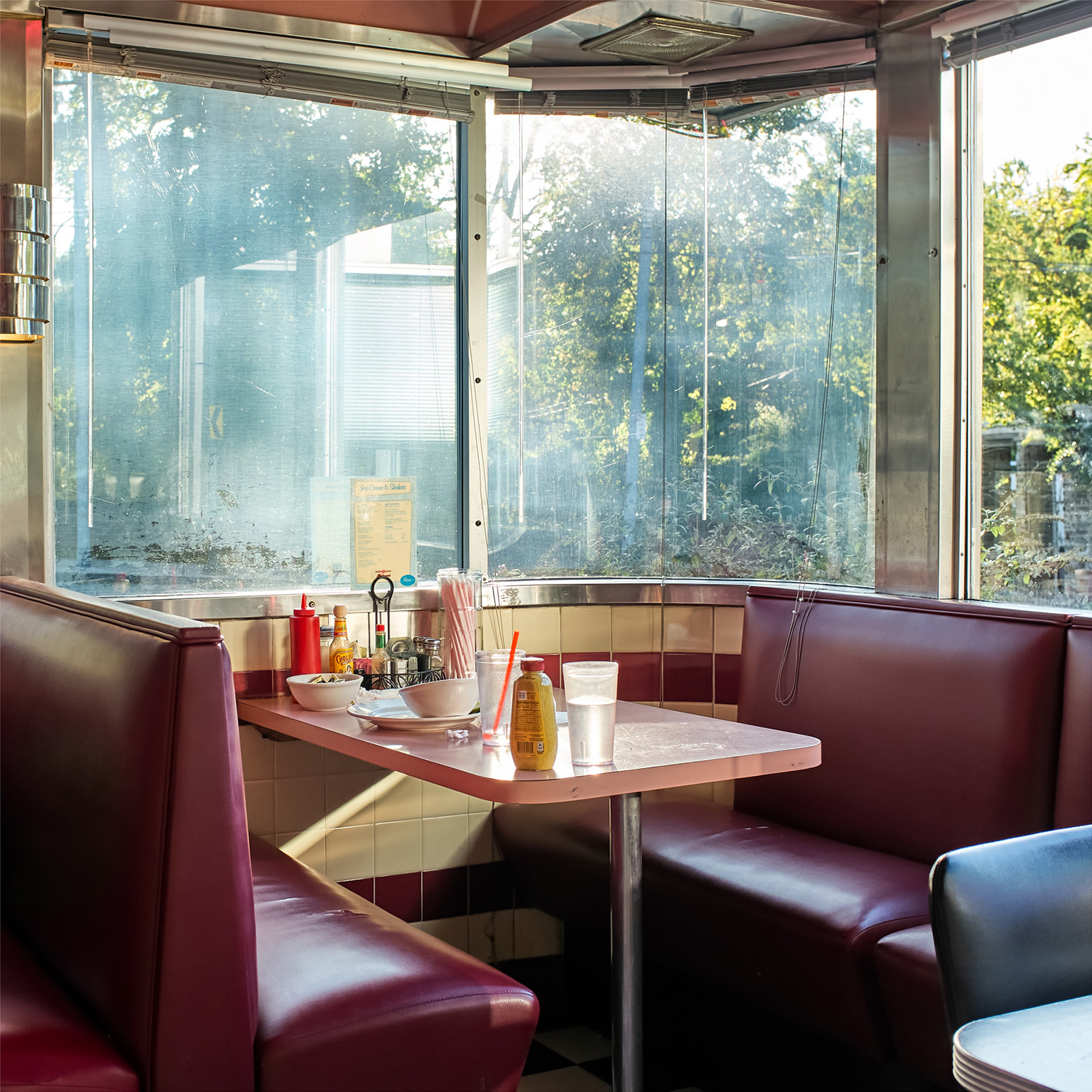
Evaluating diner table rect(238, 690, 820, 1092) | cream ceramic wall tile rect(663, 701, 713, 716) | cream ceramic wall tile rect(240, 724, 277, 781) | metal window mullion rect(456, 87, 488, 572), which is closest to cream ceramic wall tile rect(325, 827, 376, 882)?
cream ceramic wall tile rect(240, 724, 277, 781)

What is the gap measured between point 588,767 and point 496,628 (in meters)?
1.36

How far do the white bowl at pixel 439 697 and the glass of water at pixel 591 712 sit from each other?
452 millimetres

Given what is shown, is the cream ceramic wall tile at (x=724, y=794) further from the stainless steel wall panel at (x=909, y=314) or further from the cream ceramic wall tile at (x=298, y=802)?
the cream ceramic wall tile at (x=298, y=802)

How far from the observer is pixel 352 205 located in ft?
10.7

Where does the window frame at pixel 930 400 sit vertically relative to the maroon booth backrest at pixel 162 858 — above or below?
above

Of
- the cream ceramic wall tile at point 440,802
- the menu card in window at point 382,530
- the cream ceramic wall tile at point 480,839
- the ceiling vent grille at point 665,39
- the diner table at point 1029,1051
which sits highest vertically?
the ceiling vent grille at point 665,39

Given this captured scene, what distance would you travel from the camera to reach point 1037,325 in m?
2.94

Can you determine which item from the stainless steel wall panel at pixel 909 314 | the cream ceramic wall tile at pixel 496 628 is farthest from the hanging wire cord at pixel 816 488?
the cream ceramic wall tile at pixel 496 628

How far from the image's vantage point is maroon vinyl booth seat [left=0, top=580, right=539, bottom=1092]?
5.35 ft

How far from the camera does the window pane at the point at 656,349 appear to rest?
3375mm

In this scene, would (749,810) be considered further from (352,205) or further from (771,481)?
(352,205)

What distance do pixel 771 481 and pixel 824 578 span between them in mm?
324

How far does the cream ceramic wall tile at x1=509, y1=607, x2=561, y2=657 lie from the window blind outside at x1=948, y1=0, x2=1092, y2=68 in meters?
1.83

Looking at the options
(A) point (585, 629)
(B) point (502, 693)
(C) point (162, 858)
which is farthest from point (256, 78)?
(C) point (162, 858)
